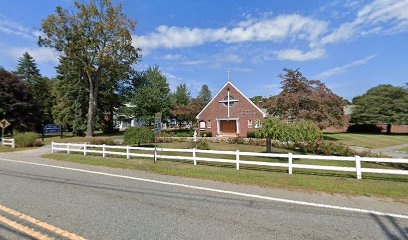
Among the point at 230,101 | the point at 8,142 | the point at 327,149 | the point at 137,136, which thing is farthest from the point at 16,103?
the point at 327,149

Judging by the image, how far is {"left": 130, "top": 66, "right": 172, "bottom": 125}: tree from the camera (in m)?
39.1

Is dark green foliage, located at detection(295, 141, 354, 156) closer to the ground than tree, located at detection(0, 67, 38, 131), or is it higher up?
closer to the ground

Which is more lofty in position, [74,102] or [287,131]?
[74,102]

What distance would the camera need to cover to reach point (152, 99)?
39.3m

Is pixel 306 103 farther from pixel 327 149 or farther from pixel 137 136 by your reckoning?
pixel 137 136

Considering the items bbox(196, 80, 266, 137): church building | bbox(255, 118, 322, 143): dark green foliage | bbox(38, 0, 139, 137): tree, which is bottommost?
bbox(255, 118, 322, 143): dark green foliage

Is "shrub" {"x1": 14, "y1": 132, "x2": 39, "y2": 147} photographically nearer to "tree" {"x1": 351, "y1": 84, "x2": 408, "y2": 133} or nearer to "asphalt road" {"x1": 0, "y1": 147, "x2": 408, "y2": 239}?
"asphalt road" {"x1": 0, "y1": 147, "x2": 408, "y2": 239}

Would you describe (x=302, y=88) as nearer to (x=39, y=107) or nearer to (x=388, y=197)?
(x=388, y=197)

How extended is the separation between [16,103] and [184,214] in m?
38.9

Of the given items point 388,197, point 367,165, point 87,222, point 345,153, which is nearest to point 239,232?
point 87,222

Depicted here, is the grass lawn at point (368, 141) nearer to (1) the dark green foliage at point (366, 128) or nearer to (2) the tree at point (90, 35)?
(1) the dark green foliage at point (366, 128)

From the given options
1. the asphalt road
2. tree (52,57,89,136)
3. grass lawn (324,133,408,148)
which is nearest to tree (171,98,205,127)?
tree (52,57,89,136)

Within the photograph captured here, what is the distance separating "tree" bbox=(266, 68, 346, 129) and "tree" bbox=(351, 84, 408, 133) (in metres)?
17.6

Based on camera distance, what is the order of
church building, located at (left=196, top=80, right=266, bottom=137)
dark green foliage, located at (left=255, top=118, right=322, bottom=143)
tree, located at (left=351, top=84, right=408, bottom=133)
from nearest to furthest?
dark green foliage, located at (left=255, top=118, right=322, bottom=143) < church building, located at (left=196, top=80, right=266, bottom=137) < tree, located at (left=351, top=84, right=408, bottom=133)
